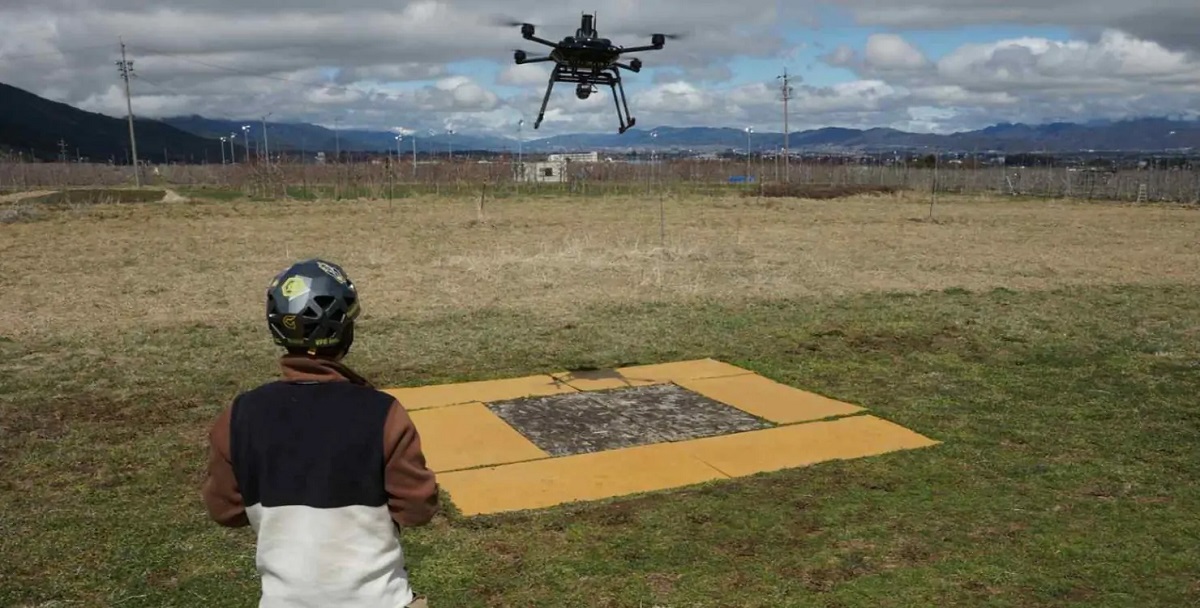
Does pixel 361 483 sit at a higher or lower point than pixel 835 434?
higher

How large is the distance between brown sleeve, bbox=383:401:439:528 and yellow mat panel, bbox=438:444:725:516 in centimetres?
293

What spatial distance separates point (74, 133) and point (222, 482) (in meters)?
202

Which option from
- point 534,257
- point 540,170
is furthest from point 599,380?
point 540,170

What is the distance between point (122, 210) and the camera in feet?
96.7

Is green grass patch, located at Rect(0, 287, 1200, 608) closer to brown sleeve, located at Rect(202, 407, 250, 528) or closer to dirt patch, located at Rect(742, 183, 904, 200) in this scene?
brown sleeve, located at Rect(202, 407, 250, 528)

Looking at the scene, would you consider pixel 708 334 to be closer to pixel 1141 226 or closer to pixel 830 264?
pixel 830 264

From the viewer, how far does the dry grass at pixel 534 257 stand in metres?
12.2

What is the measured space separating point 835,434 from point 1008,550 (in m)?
1.96

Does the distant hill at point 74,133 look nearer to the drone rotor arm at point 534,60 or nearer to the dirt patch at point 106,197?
the dirt patch at point 106,197

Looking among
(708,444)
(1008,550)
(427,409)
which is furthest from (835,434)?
(427,409)

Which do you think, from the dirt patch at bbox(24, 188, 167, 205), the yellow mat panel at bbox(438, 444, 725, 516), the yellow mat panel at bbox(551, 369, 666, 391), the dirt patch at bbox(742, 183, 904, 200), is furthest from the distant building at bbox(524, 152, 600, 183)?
the yellow mat panel at bbox(438, 444, 725, 516)

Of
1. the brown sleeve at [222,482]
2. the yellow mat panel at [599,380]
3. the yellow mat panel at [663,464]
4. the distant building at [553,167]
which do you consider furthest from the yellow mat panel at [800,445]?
the distant building at [553,167]

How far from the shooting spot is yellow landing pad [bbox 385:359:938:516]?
17.6 ft

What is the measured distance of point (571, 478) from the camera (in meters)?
5.52
